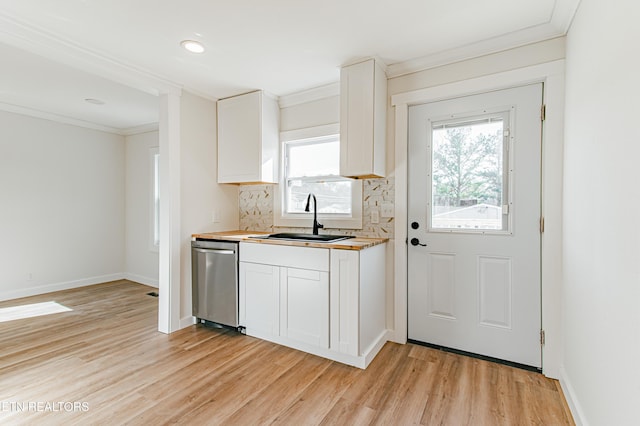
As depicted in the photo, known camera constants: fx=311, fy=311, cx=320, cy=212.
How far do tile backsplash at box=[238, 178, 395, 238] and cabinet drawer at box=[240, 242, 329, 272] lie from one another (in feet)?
2.11

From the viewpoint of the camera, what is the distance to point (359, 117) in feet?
8.49

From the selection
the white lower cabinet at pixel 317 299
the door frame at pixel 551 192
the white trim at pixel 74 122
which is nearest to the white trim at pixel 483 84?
the door frame at pixel 551 192

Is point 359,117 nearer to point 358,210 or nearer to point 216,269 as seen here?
point 358,210

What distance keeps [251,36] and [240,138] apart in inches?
49.1

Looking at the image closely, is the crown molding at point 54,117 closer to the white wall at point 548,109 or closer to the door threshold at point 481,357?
the white wall at point 548,109

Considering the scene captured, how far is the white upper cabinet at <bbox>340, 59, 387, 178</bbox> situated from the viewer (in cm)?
254

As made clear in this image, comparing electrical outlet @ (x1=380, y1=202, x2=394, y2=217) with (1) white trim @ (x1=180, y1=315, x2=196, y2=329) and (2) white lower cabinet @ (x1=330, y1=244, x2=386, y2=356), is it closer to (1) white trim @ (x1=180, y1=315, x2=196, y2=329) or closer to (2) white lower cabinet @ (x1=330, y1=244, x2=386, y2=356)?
(2) white lower cabinet @ (x1=330, y1=244, x2=386, y2=356)

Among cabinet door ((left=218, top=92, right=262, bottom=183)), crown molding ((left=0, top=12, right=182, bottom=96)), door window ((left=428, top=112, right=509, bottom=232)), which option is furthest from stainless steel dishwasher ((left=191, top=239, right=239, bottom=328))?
door window ((left=428, top=112, right=509, bottom=232))

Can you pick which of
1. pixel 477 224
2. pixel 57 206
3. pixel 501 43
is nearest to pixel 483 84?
pixel 501 43

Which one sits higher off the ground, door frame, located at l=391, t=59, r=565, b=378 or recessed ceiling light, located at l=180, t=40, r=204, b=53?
recessed ceiling light, located at l=180, t=40, r=204, b=53

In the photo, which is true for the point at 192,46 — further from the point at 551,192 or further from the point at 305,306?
the point at 551,192

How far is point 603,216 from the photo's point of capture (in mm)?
1410

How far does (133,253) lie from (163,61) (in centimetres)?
365

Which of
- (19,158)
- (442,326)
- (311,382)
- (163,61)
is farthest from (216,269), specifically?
(19,158)
